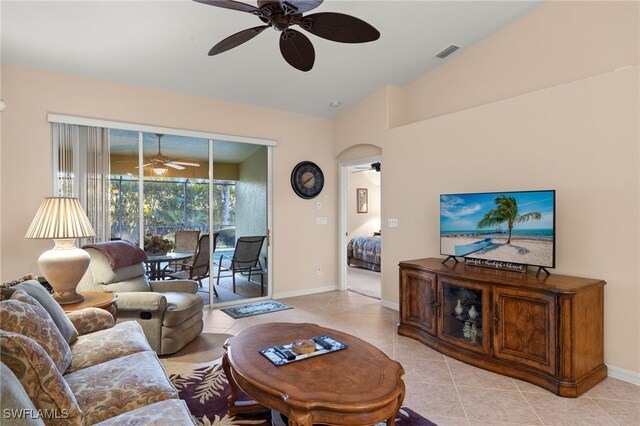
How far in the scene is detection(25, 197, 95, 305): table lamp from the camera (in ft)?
8.90

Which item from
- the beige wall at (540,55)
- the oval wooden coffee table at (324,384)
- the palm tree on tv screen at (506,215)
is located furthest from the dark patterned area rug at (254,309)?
the beige wall at (540,55)

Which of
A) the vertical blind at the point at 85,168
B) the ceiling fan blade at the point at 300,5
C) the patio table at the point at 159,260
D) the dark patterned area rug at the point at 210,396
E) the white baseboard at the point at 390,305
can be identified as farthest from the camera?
the white baseboard at the point at 390,305

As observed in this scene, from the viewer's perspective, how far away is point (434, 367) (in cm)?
306

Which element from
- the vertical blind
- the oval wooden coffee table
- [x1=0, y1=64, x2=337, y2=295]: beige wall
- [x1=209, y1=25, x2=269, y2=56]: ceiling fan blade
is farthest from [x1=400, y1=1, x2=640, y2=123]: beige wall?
the vertical blind

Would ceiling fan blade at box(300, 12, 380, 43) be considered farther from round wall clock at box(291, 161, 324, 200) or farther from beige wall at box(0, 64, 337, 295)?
round wall clock at box(291, 161, 324, 200)

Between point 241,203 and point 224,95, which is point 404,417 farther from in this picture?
point 224,95

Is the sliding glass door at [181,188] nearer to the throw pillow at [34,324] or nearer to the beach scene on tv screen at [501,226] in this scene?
the throw pillow at [34,324]

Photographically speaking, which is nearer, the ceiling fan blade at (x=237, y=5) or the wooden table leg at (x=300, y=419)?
the wooden table leg at (x=300, y=419)

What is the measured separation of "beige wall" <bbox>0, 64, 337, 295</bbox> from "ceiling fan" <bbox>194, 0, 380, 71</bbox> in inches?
92.1

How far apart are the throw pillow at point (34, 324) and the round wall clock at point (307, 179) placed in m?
3.90

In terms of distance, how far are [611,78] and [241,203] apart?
4378 millimetres

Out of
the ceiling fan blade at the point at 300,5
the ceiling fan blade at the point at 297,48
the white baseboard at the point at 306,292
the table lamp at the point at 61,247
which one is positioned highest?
the ceiling fan blade at the point at 300,5

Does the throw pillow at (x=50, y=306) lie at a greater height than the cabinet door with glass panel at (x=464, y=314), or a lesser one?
greater

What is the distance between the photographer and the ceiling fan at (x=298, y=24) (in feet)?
6.53
